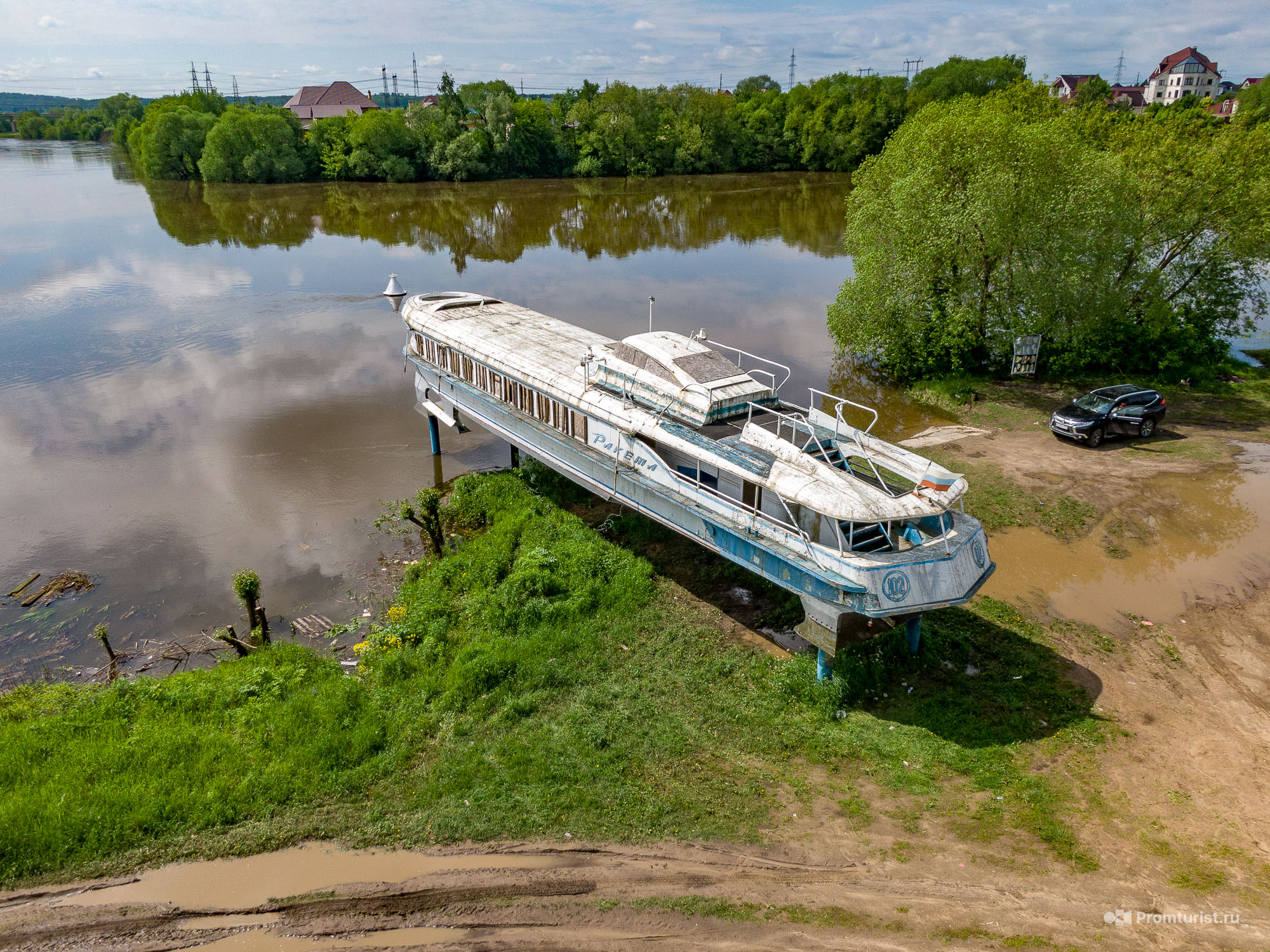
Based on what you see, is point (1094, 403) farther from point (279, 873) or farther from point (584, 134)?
point (584, 134)

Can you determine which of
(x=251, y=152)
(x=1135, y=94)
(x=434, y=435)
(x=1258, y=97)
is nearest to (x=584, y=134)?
(x=251, y=152)

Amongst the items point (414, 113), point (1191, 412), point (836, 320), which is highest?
point (414, 113)

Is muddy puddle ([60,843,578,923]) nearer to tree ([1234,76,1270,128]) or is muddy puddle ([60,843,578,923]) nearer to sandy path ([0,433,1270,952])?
sandy path ([0,433,1270,952])

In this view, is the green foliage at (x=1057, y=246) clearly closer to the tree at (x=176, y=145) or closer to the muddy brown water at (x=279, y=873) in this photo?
the muddy brown water at (x=279, y=873)

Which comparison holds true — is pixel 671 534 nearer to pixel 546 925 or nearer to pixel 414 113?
pixel 546 925

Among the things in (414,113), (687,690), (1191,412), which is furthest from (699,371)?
(414,113)

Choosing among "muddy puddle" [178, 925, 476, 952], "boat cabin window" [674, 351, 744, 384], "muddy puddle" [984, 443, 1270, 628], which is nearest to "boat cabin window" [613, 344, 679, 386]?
"boat cabin window" [674, 351, 744, 384]

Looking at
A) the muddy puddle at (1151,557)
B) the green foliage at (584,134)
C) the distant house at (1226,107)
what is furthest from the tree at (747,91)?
the muddy puddle at (1151,557)
